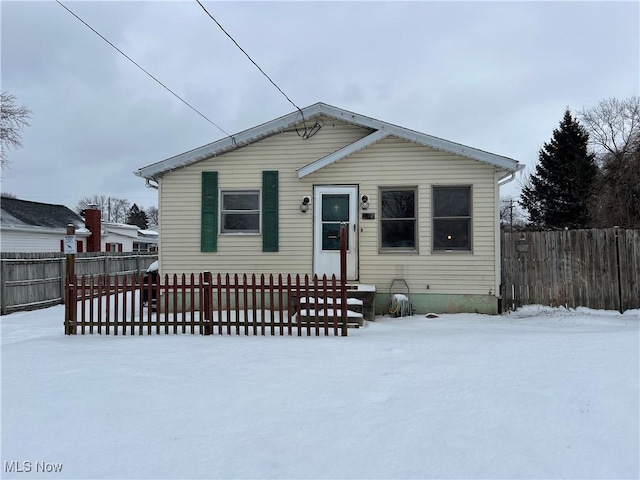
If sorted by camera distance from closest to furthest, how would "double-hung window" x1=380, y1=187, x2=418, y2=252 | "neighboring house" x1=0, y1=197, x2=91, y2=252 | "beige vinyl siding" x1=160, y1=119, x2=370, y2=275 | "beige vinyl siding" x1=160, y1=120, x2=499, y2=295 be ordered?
1. "beige vinyl siding" x1=160, y1=120, x2=499, y2=295
2. "double-hung window" x1=380, y1=187, x2=418, y2=252
3. "beige vinyl siding" x1=160, y1=119, x2=370, y2=275
4. "neighboring house" x1=0, y1=197, x2=91, y2=252

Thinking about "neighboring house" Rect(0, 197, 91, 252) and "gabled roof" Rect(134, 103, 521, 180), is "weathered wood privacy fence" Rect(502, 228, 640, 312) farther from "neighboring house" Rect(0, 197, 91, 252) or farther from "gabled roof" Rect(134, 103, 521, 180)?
"neighboring house" Rect(0, 197, 91, 252)

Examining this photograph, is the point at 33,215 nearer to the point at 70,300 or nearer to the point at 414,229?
the point at 70,300

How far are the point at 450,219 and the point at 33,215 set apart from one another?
72.2ft

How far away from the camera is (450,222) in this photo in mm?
8500

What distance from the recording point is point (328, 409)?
334 centimetres

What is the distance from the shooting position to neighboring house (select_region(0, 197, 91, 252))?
1791 cm

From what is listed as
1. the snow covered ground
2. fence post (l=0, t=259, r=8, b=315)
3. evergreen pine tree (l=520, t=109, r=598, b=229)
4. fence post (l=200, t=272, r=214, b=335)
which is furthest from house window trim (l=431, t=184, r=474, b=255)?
evergreen pine tree (l=520, t=109, r=598, b=229)

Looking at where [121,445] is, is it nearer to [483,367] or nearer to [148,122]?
[483,367]

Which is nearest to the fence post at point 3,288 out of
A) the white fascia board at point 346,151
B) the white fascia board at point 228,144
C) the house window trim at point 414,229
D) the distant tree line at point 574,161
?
the white fascia board at point 228,144

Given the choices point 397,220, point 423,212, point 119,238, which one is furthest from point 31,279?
point 119,238

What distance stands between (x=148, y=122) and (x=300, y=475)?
2159cm

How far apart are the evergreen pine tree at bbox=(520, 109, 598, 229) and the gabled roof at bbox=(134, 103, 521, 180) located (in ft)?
72.7

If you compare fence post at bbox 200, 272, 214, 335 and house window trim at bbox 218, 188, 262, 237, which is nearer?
fence post at bbox 200, 272, 214, 335

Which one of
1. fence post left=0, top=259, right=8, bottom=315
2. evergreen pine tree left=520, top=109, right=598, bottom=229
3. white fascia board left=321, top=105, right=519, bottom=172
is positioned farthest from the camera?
evergreen pine tree left=520, top=109, right=598, bottom=229
